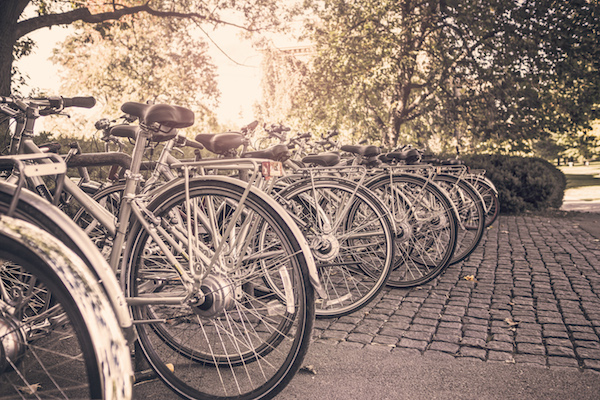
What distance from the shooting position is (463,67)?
14.8 m

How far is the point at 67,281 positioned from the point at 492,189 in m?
8.67

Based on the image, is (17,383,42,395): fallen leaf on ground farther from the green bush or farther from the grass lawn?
the grass lawn

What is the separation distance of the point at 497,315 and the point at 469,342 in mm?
778

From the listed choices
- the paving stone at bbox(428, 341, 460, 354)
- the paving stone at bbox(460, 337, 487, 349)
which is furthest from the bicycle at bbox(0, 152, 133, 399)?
the paving stone at bbox(460, 337, 487, 349)

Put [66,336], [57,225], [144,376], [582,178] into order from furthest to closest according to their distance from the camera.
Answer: [582,178] → [144,376] → [57,225] → [66,336]

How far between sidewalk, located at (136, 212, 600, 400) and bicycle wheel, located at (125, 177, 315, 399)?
0.79 feet

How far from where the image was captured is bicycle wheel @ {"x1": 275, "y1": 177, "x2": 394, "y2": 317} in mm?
4191

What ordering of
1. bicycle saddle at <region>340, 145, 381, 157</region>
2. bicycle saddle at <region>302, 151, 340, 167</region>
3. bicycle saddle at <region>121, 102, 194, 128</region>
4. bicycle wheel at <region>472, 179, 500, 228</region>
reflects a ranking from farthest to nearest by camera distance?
bicycle wheel at <region>472, 179, 500, 228</region> < bicycle saddle at <region>340, 145, 381, 157</region> < bicycle saddle at <region>302, 151, 340, 167</region> < bicycle saddle at <region>121, 102, 194, 128</region>

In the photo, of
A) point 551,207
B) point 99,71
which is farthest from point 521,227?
point 99,71

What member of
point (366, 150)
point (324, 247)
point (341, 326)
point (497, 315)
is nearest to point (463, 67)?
point (366, 150)

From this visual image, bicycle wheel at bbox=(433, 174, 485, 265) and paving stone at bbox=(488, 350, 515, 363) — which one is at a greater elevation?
bicycle wheel at bbox=(433, 174, 485, 265)

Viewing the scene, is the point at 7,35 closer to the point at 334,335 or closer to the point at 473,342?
the point at 334,335

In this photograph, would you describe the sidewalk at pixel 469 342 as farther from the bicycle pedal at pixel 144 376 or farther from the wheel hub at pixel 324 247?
the wheel hub at pixel 324 247

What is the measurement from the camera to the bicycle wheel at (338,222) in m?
4.19
